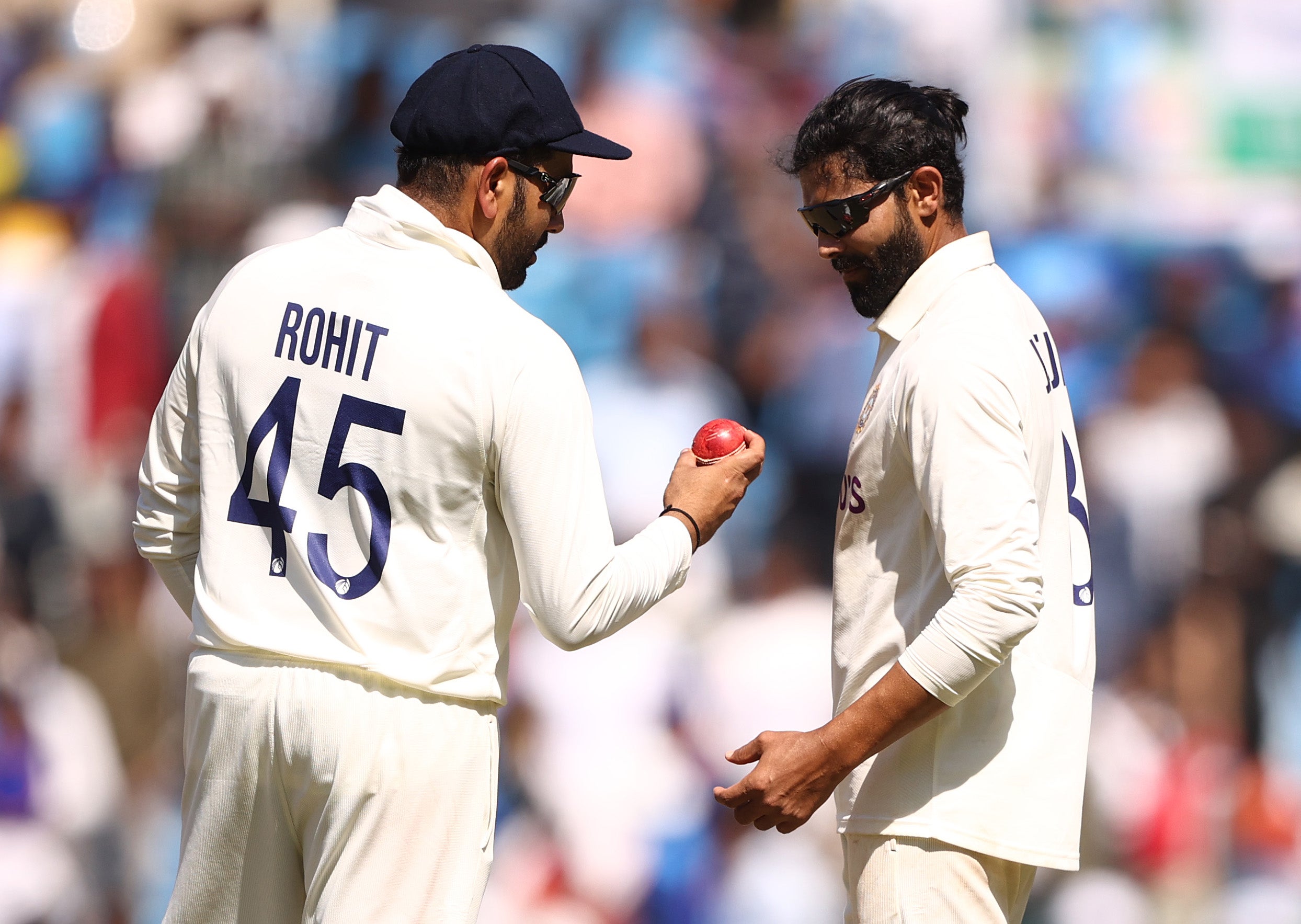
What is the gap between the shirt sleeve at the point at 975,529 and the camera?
7.64 ft

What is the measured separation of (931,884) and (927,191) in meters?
1.40

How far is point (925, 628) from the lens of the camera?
8.03 ft

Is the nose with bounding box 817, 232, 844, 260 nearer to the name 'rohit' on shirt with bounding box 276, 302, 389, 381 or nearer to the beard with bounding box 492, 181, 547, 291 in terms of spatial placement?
the beard with bounding box 492, 181, 547, 291

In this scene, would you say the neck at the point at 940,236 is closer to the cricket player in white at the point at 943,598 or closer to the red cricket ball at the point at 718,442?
the cricket player in white at the point at 943,598

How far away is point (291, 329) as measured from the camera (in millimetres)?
2371

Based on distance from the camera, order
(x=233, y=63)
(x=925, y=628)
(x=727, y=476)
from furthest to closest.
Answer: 1. (x=233, y=63)
2. (x=727, y=476)
3. (x=925, y=628)

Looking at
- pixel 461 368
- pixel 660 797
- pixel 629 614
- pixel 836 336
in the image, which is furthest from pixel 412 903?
pixel 836 336

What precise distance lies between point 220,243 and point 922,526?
197 inches

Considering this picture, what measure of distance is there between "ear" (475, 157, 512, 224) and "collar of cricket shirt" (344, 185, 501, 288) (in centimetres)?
8

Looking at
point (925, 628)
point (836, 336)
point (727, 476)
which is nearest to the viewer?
point (925, 628)

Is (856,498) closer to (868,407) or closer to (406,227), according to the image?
(868,407)

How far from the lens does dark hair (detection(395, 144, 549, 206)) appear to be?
253 cm

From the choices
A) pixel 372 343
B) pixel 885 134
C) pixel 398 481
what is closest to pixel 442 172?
pixel 372 343

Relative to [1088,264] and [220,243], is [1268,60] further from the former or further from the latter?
[220,243]
